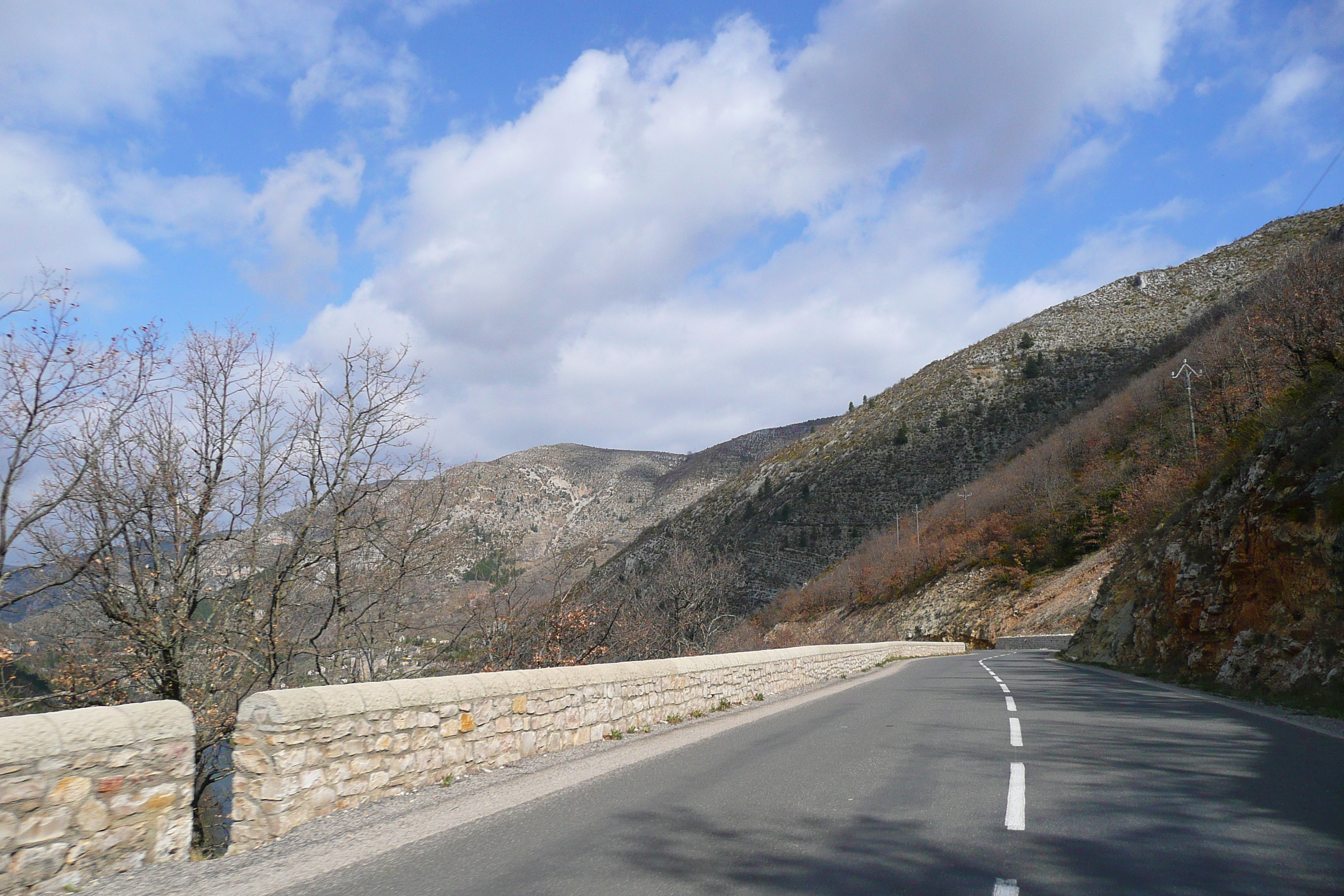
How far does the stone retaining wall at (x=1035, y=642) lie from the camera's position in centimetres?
4025

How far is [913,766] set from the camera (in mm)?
7094

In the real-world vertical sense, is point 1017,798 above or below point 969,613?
above

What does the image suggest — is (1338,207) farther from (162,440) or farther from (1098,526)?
(162,440)

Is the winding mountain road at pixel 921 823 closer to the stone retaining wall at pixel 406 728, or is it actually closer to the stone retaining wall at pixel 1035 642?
the stone retaining wall at pixel 406 728

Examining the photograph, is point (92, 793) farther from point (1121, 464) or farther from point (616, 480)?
point (616, 480)

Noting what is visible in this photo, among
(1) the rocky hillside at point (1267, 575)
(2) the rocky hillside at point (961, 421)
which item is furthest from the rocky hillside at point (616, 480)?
(1) the rocky hillside at point (1267, 575)

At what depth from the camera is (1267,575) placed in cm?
1471

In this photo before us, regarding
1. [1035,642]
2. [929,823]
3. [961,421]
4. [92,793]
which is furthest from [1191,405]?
[92,793]

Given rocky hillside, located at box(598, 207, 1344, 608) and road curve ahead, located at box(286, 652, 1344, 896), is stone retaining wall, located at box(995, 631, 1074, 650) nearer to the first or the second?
rocky hillside, located at box(598, 207, 1344, 608)

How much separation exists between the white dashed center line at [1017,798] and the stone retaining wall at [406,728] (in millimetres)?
4605

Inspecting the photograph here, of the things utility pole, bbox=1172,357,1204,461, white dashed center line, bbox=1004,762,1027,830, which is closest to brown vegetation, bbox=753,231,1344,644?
utility pole, bbox=1172,357,1204,461

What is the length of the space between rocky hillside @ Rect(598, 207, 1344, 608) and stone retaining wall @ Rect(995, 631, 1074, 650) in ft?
108

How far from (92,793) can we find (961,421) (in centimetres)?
9457

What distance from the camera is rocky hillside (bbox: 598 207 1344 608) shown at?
8500 cm
